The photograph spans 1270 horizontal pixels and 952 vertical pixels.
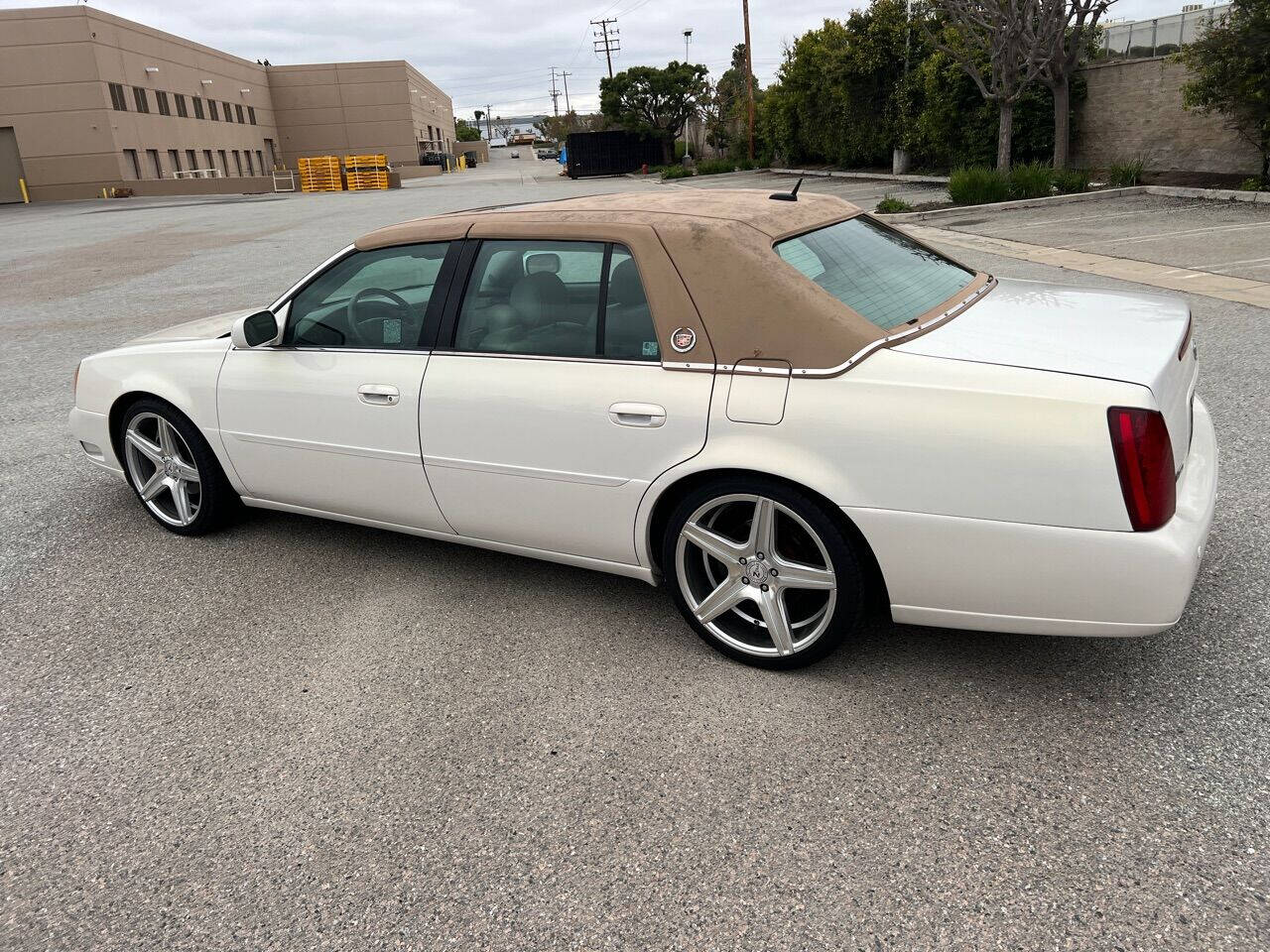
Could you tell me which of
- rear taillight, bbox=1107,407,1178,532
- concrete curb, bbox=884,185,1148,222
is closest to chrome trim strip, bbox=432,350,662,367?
rear taillight, bbox=1107,407,1178,532

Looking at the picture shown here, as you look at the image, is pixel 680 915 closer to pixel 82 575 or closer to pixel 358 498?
pixel 358 498

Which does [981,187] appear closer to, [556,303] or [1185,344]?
[1185,344]

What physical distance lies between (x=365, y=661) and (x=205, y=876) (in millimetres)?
1091

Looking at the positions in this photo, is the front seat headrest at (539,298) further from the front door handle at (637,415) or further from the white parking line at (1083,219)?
the white parking line at (1083,219)

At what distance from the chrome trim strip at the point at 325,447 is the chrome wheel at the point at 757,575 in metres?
1.21

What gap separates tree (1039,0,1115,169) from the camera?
1786 cm

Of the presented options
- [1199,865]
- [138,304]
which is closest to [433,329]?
[1199,865]

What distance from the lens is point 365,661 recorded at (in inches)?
138

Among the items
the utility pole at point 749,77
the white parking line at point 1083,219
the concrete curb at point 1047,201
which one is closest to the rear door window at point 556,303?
the white parking line at point 1083,219

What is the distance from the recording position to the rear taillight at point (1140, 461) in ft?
8.27

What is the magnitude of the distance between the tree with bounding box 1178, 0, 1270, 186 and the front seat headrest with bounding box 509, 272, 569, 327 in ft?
52.5

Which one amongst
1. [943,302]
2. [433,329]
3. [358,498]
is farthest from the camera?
[358,498]

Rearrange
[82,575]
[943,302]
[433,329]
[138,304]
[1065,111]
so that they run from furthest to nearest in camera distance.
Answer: [1065,111]
[138,304]
[82,575]
[433,329]
[943,302]

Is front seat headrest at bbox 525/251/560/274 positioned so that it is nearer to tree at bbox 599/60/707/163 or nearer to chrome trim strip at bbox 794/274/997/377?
chrome trim strip at bbox 794/274/997/377
